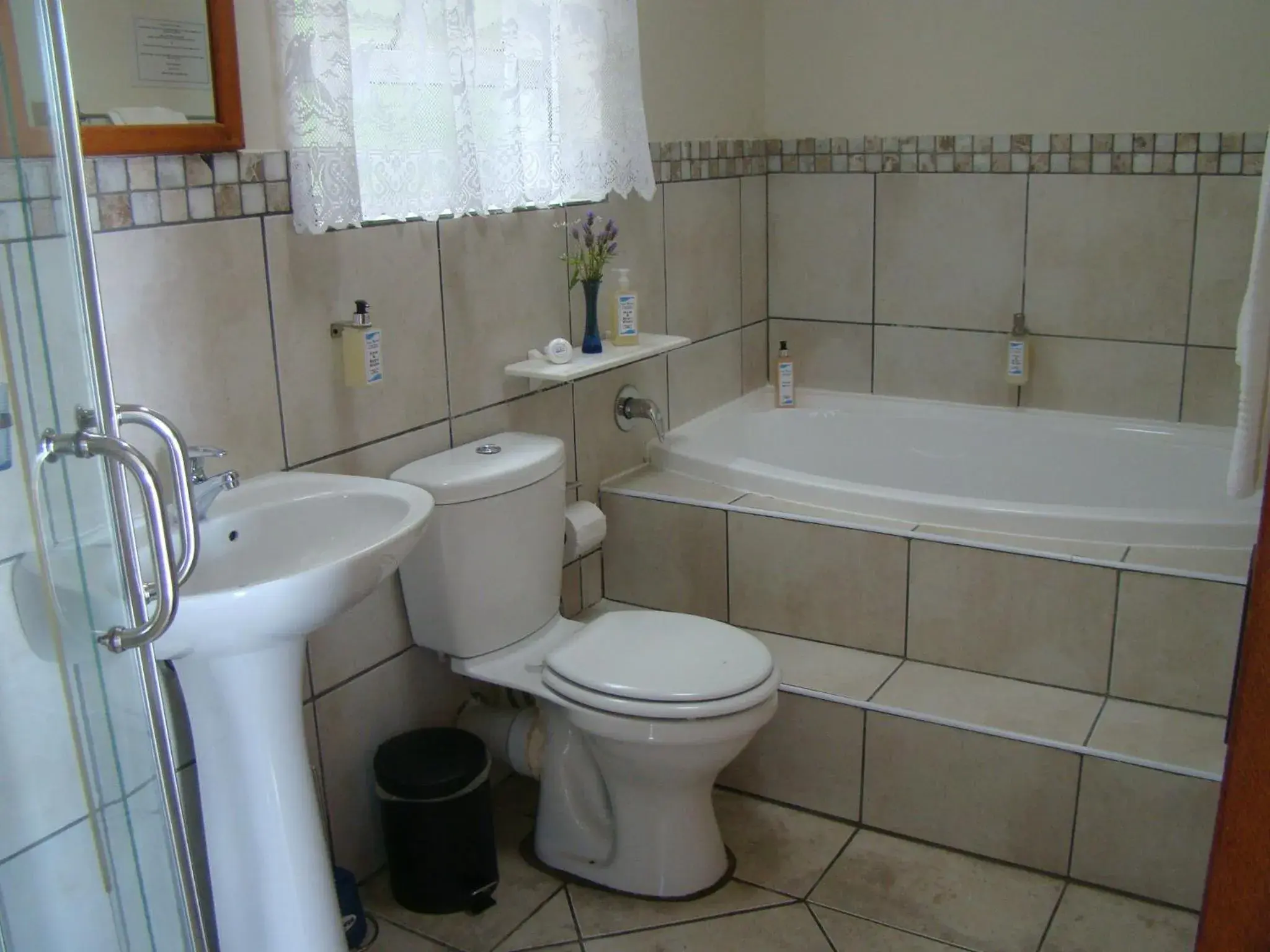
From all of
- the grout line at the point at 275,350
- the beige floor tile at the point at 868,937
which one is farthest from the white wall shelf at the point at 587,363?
the beige floor tile at the point at 868,937

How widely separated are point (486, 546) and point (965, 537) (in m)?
1.00

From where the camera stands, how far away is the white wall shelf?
251 cm

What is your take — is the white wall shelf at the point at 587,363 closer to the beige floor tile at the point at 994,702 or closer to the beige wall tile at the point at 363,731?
the beige wall tile at the point at 363,731

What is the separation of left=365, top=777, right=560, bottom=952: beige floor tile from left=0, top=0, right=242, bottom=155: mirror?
1380 millimetres

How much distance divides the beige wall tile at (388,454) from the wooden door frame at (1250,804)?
1.51 meters

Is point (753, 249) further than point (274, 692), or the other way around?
point (753, 249)

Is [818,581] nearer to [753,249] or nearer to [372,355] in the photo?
[372,355]

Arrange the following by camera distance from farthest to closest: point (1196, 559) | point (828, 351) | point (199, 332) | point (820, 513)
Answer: point (828, 351), point (820, 513), point (1196, 559), point (199, 332)

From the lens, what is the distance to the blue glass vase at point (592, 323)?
105 inches

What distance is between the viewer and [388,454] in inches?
90.2

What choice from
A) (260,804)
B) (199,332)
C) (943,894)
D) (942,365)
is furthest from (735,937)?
(942,365)

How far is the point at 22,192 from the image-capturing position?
3.56ft

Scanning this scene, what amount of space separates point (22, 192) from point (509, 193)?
1392mm

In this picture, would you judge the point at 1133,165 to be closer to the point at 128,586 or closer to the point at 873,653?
the point at 873,653
